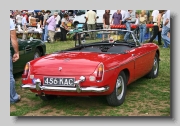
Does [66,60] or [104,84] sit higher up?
[66,60]

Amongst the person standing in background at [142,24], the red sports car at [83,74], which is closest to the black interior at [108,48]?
the red sports car at [83,74]

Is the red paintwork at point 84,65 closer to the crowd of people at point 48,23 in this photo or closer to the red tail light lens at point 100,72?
the red tail light lens at point 100,72

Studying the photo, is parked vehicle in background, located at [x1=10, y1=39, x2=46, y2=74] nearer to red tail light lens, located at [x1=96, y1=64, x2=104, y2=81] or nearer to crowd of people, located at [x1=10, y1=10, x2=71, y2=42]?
red tail light lens, located at [x1=96, y1=64, x2=104, y2=81]

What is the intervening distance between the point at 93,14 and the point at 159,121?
12139 mm

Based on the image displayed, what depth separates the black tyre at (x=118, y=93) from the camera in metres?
4.94

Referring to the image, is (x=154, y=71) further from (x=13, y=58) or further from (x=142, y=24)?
(x=142, y=24)

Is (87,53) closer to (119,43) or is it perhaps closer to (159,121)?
(119,43)

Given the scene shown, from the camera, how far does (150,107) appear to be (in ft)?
16.8

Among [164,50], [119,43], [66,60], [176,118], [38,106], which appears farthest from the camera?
[164,50]

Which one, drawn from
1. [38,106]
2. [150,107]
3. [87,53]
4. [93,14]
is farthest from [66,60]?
[93,14]

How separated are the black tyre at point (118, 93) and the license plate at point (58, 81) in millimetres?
734

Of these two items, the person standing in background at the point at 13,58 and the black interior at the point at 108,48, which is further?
the black interior at the point at 108,48

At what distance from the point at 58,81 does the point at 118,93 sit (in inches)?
43.6

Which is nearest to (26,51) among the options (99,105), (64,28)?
(99,105)
